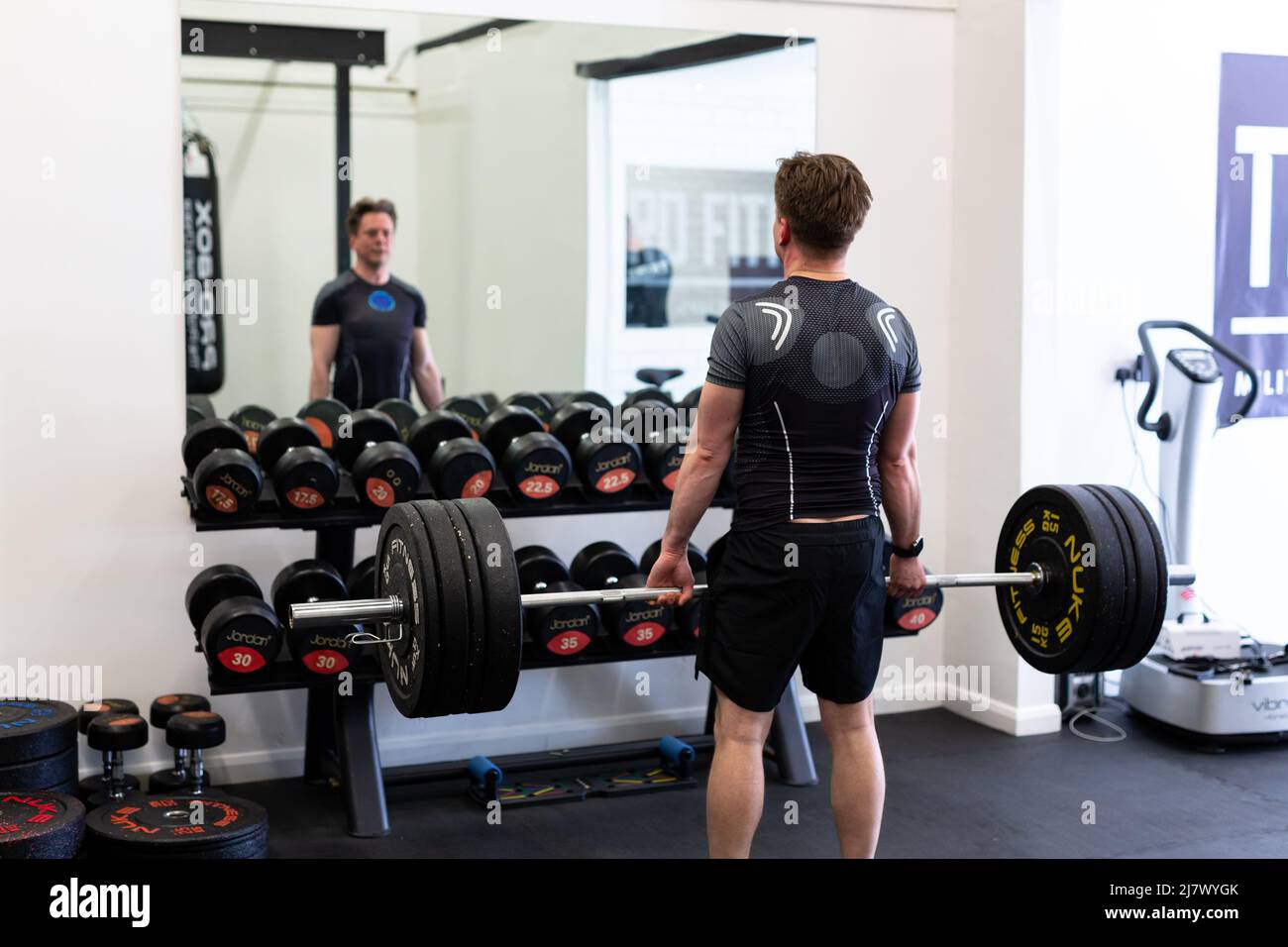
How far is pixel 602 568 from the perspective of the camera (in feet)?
12.1

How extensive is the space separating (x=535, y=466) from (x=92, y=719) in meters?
→ 1.21

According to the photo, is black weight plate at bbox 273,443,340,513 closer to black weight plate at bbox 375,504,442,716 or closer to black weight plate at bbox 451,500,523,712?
black weight plate at bbox 375,504,442,716

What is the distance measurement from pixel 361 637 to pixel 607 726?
1.61 metres

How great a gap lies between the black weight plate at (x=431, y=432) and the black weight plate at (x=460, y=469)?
6 centimetres

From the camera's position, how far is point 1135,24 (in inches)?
173

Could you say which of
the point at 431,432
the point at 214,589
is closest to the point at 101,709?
the point at 214,589

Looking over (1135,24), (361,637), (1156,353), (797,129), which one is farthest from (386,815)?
→ (1135,24)

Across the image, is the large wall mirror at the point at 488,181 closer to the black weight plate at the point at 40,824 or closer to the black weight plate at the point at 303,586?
the black weight plate at the point at 303,586

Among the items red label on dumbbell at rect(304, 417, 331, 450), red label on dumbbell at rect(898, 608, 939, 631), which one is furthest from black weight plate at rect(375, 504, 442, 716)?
red label on dumbbell at rect(898, 608, 939, 631)

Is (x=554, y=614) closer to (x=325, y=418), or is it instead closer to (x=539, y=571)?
(x=539, y=571)

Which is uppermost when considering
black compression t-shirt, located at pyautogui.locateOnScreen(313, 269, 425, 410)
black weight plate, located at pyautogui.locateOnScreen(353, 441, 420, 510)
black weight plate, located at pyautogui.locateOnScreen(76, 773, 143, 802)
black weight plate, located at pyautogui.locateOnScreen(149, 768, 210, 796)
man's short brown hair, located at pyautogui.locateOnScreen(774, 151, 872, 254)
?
man's short brown hair, located at pyautogui.locateOnScreen(774, 151, 872, 254)

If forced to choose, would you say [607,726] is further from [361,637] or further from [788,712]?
[361,637]

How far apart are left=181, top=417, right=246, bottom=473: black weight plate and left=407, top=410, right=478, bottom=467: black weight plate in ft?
1.34

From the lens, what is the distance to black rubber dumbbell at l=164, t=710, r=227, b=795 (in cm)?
336
